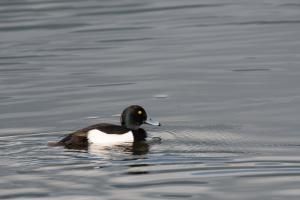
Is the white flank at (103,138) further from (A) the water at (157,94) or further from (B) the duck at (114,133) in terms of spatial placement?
(A) the water at (157,94)

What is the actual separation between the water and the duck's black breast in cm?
23

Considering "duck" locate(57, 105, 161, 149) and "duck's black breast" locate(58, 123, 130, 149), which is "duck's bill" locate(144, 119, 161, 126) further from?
"duck's black breast" locate(58, 123, 130, 149)

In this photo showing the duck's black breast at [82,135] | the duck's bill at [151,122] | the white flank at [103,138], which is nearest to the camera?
the duck's black breast at [82,135]

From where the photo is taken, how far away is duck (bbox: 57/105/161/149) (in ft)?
44.5

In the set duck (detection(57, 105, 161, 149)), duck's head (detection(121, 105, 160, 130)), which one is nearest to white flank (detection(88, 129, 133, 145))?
duck (detection(57, 105, 161, 149))

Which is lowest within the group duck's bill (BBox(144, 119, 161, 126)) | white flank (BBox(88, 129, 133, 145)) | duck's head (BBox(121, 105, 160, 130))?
white flank (BBox(88, 129, 133, 145))

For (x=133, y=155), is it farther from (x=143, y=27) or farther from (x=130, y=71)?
(x=143, y=27)

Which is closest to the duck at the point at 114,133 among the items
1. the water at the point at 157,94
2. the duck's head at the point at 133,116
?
the duck's head at the point at 133,116

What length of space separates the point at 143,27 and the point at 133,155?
37.4 ft

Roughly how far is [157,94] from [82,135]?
3596 mm

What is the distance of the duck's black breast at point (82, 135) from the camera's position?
1347cm

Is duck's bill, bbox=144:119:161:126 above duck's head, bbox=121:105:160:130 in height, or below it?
below

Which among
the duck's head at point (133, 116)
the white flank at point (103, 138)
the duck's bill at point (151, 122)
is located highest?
the duck's head at point (133, 116)

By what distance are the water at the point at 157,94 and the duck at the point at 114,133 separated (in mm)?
233
